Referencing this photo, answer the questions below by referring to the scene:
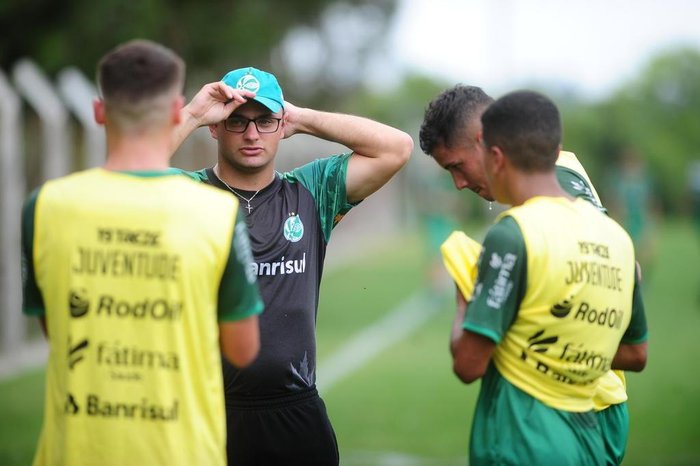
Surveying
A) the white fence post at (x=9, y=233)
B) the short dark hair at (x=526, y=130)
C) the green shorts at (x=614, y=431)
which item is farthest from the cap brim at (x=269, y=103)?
the white fence post at (x=9, y=233)

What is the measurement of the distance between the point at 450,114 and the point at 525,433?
153 cm

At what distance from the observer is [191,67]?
2227cm

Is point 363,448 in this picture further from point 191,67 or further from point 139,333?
point 191,67

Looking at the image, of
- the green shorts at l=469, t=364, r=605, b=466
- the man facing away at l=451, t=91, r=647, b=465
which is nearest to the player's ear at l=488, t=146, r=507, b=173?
the man facing away at l=451, t=91, r=647, b=465

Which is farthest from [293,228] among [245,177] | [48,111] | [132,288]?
[48,111]

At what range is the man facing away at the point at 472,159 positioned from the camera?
482 cm

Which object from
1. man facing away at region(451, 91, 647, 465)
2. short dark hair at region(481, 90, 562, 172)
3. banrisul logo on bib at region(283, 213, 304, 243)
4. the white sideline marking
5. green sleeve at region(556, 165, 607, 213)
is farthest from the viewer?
the white sideline marking

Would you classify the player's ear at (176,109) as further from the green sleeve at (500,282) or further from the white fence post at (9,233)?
the white fence post at (9,233)

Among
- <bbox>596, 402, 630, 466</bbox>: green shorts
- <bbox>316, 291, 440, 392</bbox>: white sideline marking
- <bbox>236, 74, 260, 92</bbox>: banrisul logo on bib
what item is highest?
<bbox>236, 74, 260, 92</bbox>: banrisul logo on bib

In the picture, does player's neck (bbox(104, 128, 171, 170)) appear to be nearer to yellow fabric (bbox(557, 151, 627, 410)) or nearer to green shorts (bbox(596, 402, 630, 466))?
yellow fabric (bbox(557, 151, 627, 410))

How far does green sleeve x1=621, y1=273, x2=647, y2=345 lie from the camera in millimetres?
4324

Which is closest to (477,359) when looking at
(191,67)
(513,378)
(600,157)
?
(513,378)

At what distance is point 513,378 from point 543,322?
0.88 ft

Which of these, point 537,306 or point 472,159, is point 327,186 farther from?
point 537,306
